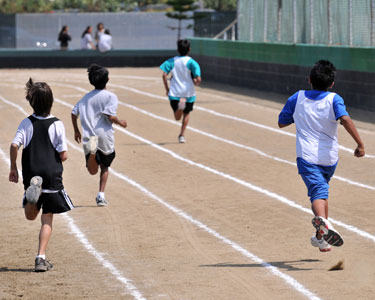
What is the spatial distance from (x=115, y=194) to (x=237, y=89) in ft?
61.2

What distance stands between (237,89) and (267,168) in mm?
16300

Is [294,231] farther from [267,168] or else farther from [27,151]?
[267,168]

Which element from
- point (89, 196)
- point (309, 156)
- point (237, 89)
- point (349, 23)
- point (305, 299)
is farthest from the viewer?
point (237, 89)

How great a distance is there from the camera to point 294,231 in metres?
9.98

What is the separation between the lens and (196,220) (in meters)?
10.7

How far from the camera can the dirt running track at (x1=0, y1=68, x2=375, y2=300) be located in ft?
25.4

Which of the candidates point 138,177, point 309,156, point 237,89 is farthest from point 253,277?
point 237,89

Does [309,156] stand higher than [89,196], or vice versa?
[309,156]

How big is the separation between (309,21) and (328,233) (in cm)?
1979

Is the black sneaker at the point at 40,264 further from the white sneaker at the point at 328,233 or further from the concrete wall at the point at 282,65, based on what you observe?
the concrete wall at the point at 282,65

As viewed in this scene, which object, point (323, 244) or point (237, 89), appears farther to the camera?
point (237, 89)

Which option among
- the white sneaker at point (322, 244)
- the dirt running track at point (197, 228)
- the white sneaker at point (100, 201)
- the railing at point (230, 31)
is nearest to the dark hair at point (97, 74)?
the white sneaker at point (100, 201)

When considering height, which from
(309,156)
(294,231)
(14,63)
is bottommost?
(14,63)

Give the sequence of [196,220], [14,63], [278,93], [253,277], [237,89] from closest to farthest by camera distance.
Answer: [253,277], [196,220], [278,93], [237,89], [14,63]
